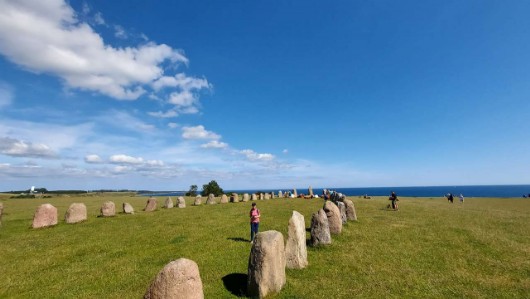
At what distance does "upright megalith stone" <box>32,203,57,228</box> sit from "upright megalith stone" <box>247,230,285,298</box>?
22.0 meters

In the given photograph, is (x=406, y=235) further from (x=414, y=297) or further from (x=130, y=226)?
(x=130, y=226)

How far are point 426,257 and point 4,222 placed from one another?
32.5 meters

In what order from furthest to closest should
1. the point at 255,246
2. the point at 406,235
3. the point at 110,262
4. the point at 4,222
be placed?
the point at 4,222 < the point at 406,235 < the point at 110,262 < the point at 255,246

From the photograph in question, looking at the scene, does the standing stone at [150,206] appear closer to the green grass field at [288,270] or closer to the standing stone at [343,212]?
the green grass field at [288,270]

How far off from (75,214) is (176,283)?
23.5m

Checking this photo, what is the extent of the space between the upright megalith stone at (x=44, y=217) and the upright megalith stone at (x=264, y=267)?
2197 cm

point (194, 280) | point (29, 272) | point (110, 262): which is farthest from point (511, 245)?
point (29, 272)

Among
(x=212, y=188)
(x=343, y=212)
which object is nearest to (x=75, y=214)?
(x=343, y=212)

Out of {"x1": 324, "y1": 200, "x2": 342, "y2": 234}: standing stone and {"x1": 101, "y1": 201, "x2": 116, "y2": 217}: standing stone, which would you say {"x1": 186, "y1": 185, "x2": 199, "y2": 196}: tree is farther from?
{"x1": 324, "y1": 200, "x2": 342, "y2": 234}: standing stone

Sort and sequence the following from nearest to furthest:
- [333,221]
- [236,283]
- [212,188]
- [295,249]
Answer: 1. [236,283]
2. [295,249]
3. [333,221]
4. [212,188]

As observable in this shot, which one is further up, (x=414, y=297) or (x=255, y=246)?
(x=255, y=246)

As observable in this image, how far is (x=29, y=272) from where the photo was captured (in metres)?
14.4

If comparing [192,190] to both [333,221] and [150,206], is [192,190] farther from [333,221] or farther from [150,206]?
[333,221]

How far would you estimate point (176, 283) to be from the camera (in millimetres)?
8289
